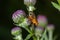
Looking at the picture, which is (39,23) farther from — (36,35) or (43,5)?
(43,5)

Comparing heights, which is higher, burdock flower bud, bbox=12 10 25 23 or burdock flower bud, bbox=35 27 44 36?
burdock flower bud, bbox=12 10 25 23

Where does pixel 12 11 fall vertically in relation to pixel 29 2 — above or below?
below

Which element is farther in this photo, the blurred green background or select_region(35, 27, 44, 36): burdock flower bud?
the blurred green background

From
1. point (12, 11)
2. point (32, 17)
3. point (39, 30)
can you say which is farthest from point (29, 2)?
point (12, 11)

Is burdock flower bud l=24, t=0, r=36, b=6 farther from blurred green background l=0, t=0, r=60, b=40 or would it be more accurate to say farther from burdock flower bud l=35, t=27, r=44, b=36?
blurred green background l=0, t=0, r=60, b=40

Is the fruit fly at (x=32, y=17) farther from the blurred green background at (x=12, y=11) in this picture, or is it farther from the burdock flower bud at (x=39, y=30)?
the blurred green background at (x=12, y=11)

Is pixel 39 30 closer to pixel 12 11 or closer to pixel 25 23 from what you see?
pixel 25 23

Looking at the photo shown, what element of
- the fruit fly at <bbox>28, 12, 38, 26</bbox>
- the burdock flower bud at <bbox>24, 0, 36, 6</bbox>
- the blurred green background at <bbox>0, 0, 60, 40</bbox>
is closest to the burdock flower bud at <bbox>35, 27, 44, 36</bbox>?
the fruit fly at <bbox>28, 12, 38, 26</bbox>

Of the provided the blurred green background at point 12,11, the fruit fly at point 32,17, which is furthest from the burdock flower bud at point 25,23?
the blurred green background at point 12,11
